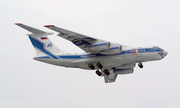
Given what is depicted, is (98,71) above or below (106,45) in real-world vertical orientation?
below

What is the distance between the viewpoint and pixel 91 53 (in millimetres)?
20578

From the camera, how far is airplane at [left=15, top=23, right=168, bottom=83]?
19.3 metres

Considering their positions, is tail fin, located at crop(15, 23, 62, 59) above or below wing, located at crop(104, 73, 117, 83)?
above

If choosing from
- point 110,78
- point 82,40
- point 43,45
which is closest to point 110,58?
point 82,40

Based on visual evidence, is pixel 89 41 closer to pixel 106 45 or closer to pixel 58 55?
pixel 106 45

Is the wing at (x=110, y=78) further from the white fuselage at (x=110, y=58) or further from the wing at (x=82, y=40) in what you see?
the wing at (x=82, y=40)

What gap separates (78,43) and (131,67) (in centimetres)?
467

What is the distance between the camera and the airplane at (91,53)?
63.2 ft

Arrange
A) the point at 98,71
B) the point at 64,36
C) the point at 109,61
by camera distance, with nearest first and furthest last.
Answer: the point at 64,36
the point at 109,61
the point at 98,71

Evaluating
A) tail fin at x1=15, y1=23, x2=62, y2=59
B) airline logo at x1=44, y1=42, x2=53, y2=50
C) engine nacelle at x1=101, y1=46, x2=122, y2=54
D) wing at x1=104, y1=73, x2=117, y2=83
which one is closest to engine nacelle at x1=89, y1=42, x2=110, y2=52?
engine nacelle at x1=101, y1=46, x2=122, y2=54

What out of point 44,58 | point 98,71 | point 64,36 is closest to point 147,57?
point 98,71

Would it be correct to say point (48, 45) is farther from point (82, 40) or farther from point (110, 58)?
point (110, 58)

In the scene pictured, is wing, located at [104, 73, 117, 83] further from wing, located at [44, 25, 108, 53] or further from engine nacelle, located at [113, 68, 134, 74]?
wing, located at [44, 25, 108, 53]

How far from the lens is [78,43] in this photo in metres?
19.8
